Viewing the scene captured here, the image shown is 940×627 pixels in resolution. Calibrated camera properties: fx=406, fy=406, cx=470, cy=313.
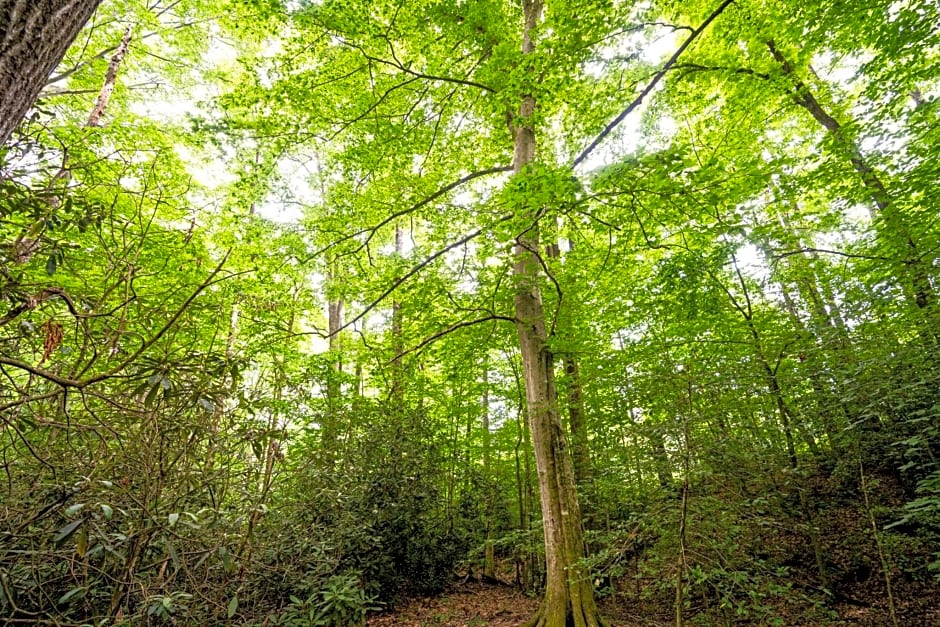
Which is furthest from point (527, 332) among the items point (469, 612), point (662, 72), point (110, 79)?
point (110, 79)

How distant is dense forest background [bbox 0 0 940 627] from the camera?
298 cm

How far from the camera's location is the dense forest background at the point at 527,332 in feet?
9.77

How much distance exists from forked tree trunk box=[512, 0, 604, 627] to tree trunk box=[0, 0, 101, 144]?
3.25 metres

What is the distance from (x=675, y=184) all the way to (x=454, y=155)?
402 cm

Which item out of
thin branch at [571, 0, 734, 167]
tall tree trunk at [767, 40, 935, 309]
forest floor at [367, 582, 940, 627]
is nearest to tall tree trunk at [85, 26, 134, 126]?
thin branch at [571, 0, 734, 167]

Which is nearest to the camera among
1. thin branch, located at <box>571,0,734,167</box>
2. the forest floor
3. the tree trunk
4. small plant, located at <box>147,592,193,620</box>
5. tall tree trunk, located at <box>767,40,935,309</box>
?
the tree trunk

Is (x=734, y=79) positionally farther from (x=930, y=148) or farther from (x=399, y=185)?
(x=399, y=185)

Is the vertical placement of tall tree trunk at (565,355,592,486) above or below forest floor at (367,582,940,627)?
above

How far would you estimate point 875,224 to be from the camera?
5.13 meters

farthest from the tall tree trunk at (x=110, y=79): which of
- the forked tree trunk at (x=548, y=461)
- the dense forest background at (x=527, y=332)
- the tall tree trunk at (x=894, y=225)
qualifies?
the tall tree trunk at (x=894, y=225)

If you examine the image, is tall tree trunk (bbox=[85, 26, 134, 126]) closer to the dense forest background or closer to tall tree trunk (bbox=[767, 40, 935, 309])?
the dense forest background

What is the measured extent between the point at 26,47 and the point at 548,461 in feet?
15.5

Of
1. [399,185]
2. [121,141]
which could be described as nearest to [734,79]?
[399,185]

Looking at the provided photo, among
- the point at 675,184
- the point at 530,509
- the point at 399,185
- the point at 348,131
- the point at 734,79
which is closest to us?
the point at 675,184
